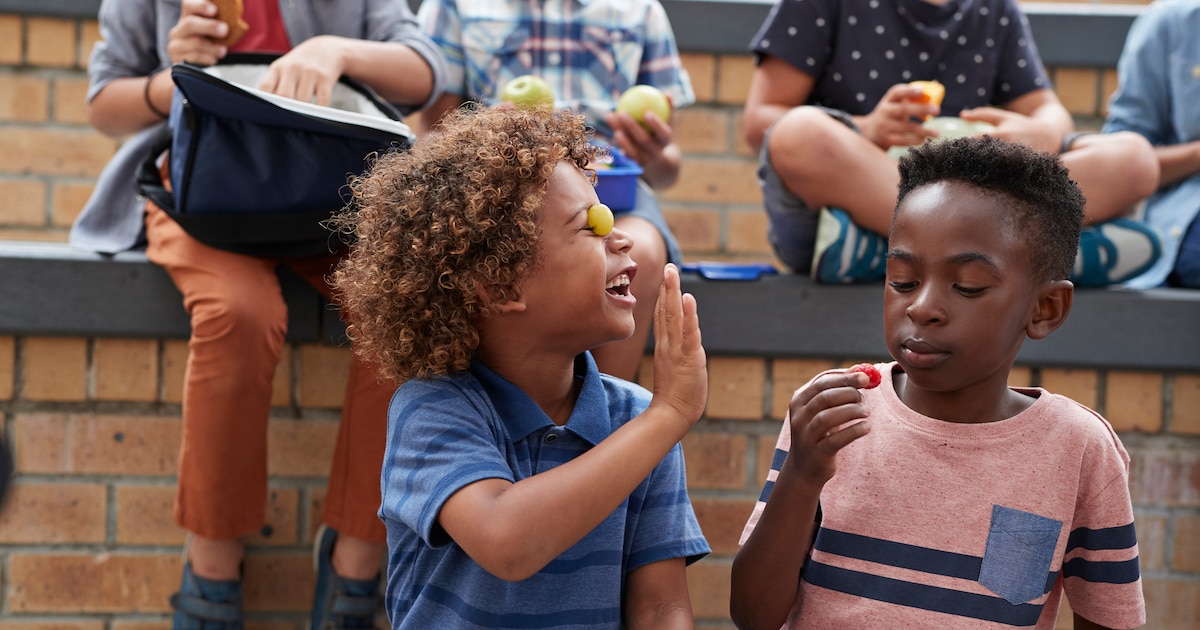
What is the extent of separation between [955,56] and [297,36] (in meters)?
1.49

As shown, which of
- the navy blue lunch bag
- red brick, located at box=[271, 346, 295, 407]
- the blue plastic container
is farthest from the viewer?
red brick, located at box=[271, 346, 295, 407]

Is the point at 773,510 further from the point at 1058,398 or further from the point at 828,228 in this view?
the point at 828,228

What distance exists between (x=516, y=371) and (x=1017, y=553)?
67 cm

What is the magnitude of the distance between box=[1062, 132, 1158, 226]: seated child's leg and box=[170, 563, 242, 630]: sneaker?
→ 187 cm

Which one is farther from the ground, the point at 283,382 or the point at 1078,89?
the point at 1078,89

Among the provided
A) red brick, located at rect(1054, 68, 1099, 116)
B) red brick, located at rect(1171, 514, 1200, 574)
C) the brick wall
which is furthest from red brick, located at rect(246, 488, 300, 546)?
red brick, located at rect(1054, 68, 1099, 116)

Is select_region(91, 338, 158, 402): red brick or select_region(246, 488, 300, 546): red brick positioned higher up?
select_region(91, 338, 158, 402): red brick

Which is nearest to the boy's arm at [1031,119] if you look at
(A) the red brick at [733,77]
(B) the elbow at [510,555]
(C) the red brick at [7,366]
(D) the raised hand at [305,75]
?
(A) the red brick at [733,77]

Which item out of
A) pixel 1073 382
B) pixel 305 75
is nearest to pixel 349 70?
pixel 305 75

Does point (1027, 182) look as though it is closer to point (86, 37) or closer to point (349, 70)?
point (349, 70)

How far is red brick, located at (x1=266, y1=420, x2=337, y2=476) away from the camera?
7.46 ft

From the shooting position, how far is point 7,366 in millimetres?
2188

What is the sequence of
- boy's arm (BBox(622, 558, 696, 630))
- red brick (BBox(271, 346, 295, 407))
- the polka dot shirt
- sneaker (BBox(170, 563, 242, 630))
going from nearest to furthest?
boy's arm (BBox(622, 558, 696, 630))
sneaker (BBox(170, 563, 242, 630))
red brick (BBox(271, 346, 295, 407))
the polka dot shirt

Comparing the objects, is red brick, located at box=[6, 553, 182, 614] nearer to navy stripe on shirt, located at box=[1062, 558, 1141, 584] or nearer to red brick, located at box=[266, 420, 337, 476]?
red brick, located at box=[266, 420, 337, 476]
